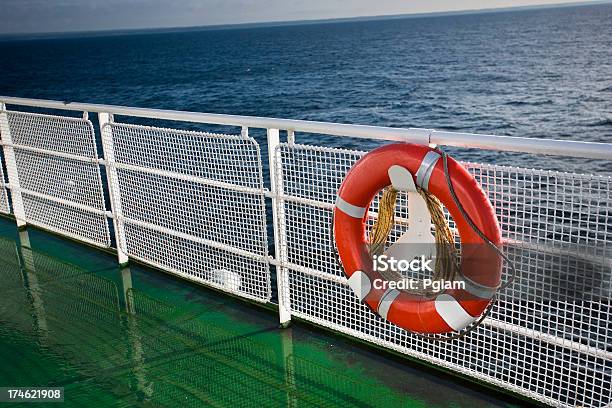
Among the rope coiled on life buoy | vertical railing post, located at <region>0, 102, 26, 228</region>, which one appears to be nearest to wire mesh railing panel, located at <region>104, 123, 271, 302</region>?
the rope coiled on life buoy

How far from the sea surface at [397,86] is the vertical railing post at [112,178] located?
12903mm

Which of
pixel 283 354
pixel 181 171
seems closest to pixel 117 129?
pixel 181 171

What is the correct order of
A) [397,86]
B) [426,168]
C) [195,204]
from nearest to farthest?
[426,168]
[195,204]
[397,86]

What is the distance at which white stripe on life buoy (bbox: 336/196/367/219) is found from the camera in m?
2.89

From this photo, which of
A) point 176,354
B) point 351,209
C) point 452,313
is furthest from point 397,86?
point 452,313

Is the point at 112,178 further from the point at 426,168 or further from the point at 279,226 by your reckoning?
the point at 426,168

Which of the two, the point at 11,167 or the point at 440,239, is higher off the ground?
the point at 440,239

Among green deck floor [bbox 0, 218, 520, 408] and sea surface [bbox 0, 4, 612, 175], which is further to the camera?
sea surface [bbox 0, 4, 612, 175]

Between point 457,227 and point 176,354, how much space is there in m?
1.64

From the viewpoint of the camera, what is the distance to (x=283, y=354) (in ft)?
11.1

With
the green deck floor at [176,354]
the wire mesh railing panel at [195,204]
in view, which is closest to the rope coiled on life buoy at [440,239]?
the green deck floor at [176,354]

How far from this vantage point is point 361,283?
9.65ft

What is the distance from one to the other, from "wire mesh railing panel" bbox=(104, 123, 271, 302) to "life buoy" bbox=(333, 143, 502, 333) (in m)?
0.74

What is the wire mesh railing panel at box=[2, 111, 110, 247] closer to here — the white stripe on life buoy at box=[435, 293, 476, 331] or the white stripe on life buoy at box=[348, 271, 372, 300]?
the white stripe on life buoy at box=[348, 271, 372, 300]
